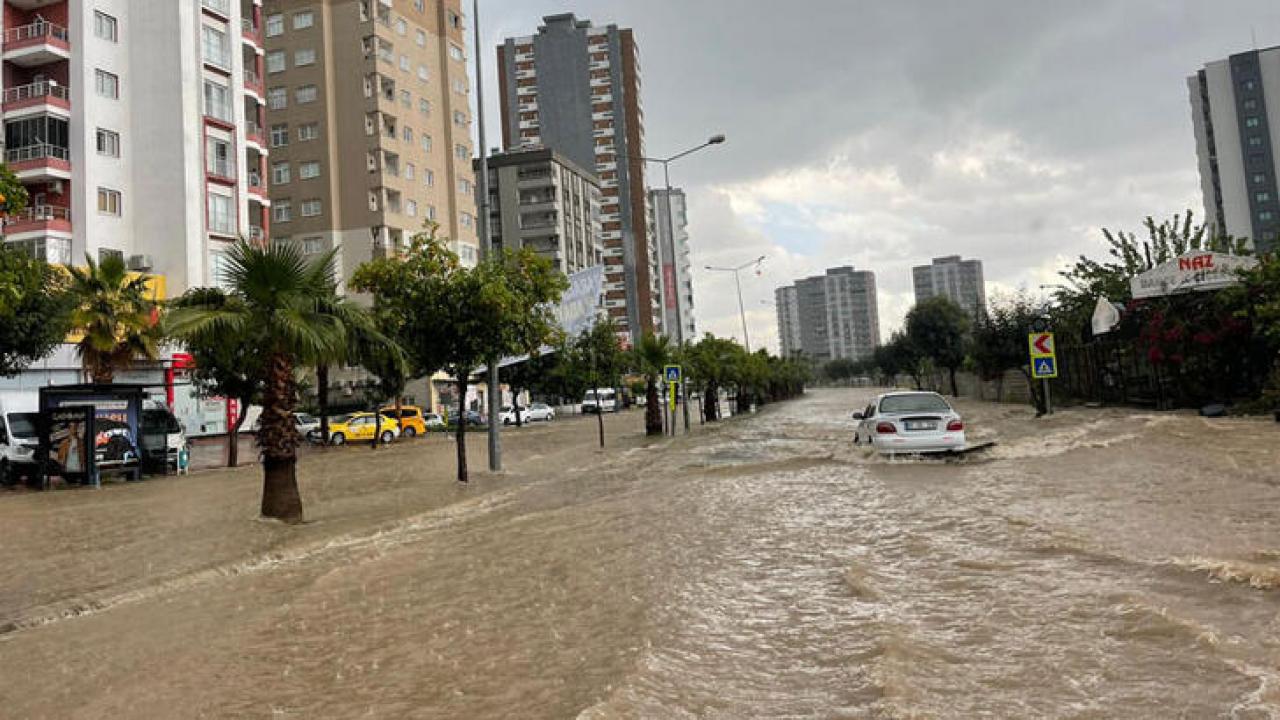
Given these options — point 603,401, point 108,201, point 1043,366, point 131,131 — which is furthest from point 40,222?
point 603,401

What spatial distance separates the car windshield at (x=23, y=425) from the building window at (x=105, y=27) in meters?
25.2

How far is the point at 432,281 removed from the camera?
16328 mm

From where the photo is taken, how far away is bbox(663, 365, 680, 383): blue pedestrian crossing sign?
2972 centimetres

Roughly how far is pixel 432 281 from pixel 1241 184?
117m

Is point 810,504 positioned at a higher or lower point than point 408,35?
lower

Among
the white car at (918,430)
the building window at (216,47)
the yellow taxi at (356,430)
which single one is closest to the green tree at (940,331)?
the yellow taxi at (356,430)

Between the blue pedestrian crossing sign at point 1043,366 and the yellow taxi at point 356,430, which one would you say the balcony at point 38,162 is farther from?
the blue pedestrian crossing sign at point 1043,366

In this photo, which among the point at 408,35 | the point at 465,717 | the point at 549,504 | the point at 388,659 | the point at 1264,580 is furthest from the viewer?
the point at 408,35

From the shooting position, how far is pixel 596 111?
371 ft

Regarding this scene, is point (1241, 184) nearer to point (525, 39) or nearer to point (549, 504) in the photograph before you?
point (525, 39)

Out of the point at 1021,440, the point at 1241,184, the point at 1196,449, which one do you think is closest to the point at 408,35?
the point at 1021,440

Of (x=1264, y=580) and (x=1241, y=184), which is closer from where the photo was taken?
(x=1264, y=580)

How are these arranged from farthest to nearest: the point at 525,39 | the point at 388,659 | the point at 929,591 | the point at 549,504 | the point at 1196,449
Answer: the point at 525,39
the point at 1196,449
the point at 549,504
the point at 929,591
the point at 388,659

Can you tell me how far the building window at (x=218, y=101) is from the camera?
4169cm
